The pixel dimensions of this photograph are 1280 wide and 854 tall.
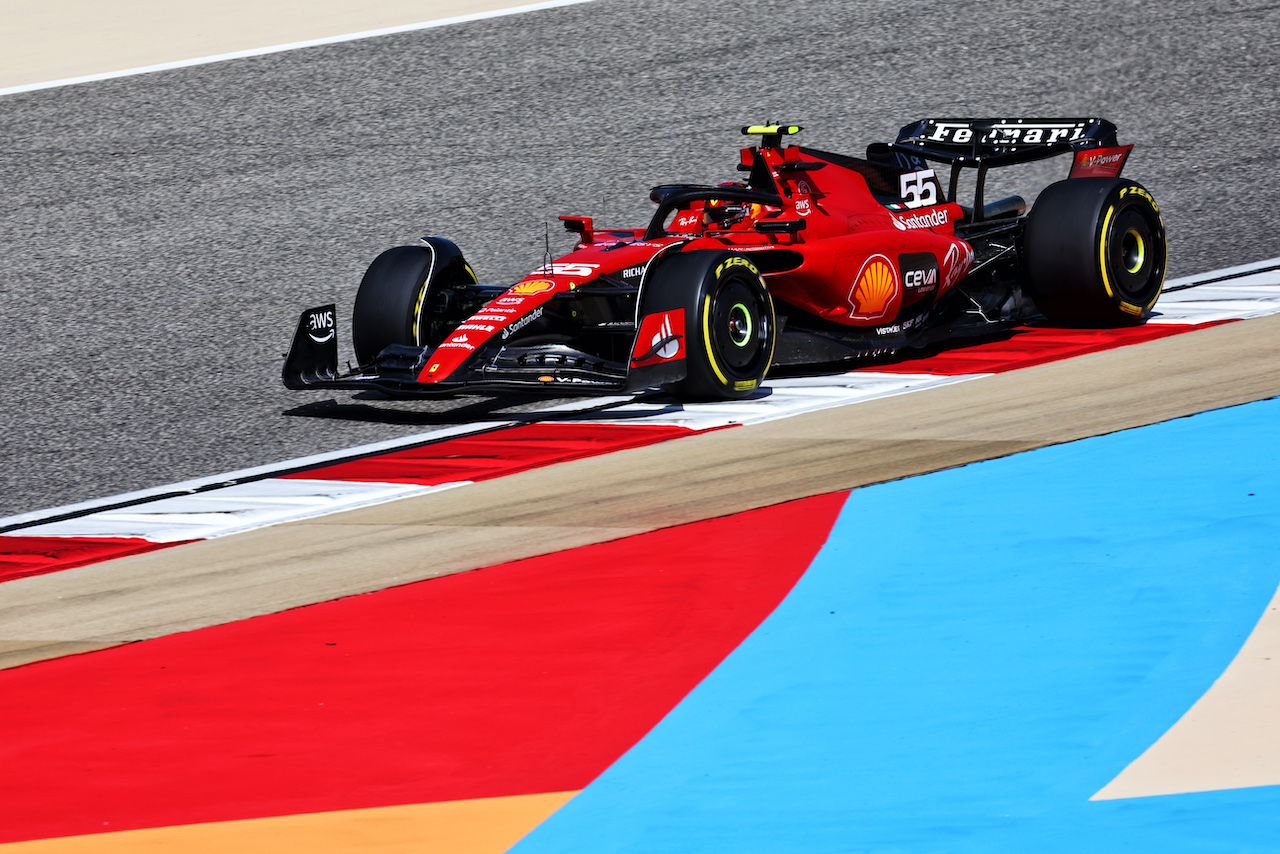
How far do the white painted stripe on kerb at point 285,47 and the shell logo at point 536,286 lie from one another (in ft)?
41.9

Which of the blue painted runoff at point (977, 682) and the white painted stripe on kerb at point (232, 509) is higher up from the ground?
the white painted stripe on kerb at point (232, 509)

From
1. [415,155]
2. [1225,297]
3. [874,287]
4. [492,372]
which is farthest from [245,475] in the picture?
[415,155]

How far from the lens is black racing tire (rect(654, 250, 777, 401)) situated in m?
9.28

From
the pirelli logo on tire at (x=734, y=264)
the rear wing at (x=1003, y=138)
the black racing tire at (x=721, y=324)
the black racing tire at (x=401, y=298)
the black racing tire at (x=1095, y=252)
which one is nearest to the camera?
the black racing tire at (x=721, y=324)

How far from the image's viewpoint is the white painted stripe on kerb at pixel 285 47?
20719mm

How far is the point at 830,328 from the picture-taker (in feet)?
34.2

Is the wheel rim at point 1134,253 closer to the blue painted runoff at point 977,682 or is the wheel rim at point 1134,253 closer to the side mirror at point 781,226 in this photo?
the side mirror at point 781,226

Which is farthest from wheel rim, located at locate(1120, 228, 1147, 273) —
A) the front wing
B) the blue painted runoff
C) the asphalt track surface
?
the blue painted runoff

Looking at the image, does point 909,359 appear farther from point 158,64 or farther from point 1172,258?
point 158,64

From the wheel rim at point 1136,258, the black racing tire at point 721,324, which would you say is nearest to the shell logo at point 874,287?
the black racing tire at point 721,324

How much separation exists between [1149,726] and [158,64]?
1900 centimetres

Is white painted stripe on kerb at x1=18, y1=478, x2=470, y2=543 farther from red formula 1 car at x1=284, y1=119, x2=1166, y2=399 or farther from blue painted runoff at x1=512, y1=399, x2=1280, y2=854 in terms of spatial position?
blue painted runoff at x1=512, y1=399, x2=1280, y2=854

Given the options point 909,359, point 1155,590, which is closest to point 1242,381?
point 909,359

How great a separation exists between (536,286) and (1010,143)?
13.8 ft
